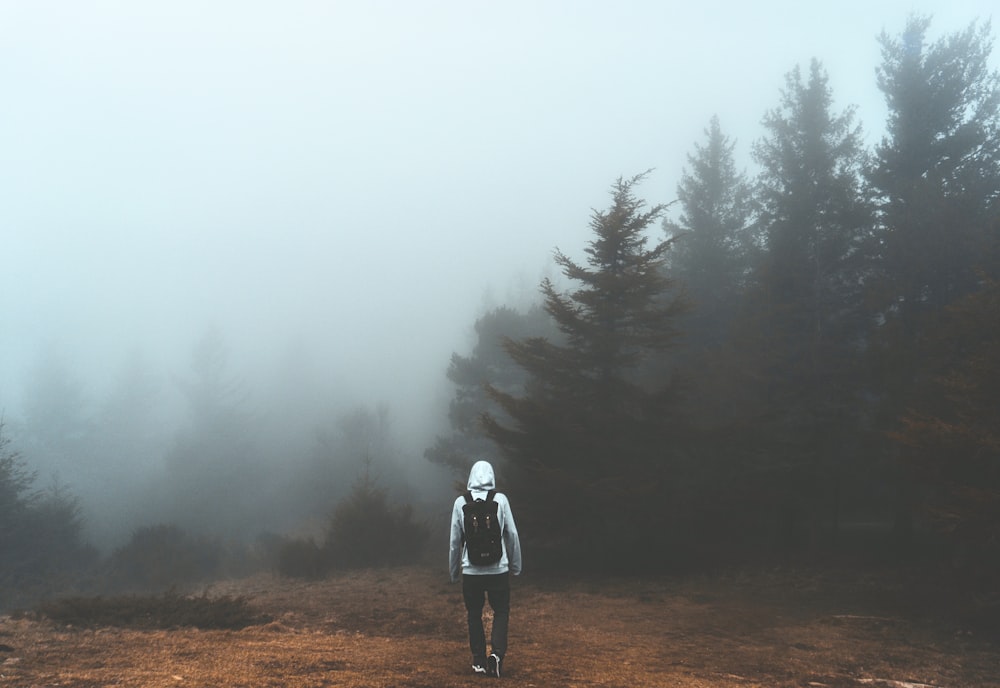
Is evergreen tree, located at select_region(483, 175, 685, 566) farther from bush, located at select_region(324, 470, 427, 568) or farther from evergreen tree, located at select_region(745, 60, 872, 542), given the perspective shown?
bush, located at select_region(324, 470, 427, 568)

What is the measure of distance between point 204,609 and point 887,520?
26495mm

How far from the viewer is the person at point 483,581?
706cm

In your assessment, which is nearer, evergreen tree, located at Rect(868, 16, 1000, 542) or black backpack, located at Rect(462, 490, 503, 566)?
black backpack, located at Rect(462, 490, 503, 566)

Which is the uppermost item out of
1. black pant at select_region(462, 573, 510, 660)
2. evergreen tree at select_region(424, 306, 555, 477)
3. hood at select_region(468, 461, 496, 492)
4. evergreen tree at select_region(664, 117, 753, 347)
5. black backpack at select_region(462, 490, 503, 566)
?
evergreen tree at select_region(664, 117, 753, 347)

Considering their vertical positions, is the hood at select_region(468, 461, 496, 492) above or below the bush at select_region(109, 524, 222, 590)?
above

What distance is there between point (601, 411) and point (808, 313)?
8118mm

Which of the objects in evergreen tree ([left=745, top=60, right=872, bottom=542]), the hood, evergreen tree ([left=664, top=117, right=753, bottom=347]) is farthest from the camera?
evergreen tree ([left=664, top=117, right=753, bottom=347])

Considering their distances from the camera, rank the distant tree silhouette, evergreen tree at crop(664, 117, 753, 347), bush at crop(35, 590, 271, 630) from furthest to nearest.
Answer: evergreen tree at crop(664, 117, 753, 347)
bush at crop(35, 590, 271, 630)
the distant tree silhouette

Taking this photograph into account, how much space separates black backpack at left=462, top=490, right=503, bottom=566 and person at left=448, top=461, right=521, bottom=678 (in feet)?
0.27

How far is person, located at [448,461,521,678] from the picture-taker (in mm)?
7059

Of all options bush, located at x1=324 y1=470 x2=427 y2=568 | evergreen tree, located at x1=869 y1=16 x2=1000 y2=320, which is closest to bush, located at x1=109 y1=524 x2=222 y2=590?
bush, located at x1=324 y1=470 x2=427 y2=568

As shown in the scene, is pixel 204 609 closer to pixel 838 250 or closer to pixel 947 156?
pixel 838 250

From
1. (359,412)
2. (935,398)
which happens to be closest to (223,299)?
(359,412)

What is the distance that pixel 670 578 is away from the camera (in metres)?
16.8
